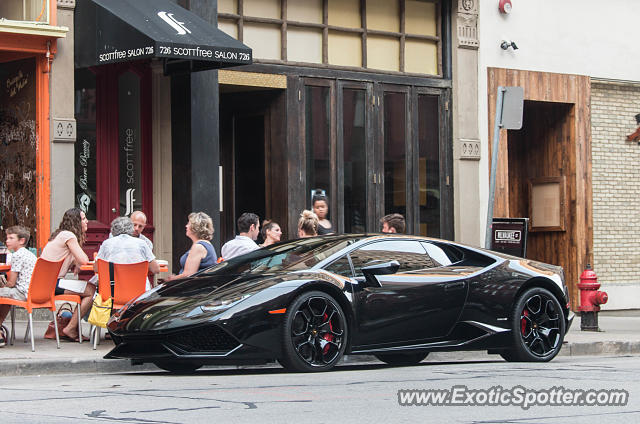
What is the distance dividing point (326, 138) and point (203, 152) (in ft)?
7.40

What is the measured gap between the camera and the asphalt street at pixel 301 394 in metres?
6.84

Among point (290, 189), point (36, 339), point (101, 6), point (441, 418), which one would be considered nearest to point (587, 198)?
point (290, 189)

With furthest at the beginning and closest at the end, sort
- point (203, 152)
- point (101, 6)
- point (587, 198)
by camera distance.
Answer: point (587, 198) → point (203, 152) → point (101, 6)

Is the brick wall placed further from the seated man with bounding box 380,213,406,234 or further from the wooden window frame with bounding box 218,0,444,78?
the seated man with bounding box 380,213,406,234

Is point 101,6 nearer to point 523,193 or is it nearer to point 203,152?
point 203,152

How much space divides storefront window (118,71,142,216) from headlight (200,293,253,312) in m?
7.28

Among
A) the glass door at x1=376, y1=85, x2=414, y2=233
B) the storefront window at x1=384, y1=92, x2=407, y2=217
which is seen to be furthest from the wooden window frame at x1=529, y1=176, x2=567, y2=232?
the storefront window at x1=384, y1=92, x2=407, y2=217

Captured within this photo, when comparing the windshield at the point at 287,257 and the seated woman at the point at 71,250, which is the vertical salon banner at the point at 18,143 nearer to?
the seated woman at the point at 71,250

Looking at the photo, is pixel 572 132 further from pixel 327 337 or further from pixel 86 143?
pixel 327 337

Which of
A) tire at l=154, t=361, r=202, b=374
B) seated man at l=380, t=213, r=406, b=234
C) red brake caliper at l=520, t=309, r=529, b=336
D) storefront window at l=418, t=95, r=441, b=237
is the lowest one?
tire at l=154, t=361, r=202, b=374

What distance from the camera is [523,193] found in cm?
2097

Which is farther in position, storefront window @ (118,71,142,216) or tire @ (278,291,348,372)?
storefront window @ (118,71,142,216)

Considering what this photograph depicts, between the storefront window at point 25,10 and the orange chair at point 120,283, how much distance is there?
4898 mm

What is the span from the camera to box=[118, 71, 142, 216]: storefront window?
16312mm
